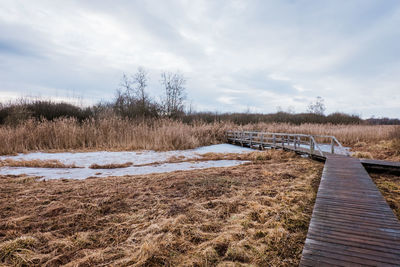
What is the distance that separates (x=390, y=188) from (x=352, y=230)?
12.3 feet

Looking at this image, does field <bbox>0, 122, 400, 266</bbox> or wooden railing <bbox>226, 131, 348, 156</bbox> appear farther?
wooden railing <bbox>226, 131, 348, 156</bbox>

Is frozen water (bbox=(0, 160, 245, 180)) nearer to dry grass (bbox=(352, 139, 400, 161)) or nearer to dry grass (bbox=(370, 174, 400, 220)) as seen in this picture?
dry grass (bbox=(370, 174, 400, 220))

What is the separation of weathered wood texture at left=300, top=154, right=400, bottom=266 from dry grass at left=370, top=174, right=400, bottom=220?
0.50m

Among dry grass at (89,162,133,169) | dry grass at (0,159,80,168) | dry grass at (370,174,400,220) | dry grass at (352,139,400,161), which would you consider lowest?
dry grass at (370,174,400,220)

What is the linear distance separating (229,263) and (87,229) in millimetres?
2021

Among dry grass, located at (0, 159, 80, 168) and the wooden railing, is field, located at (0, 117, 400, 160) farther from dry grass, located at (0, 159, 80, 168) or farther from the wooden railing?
dry grass, located at (0, 159, 80, 168)

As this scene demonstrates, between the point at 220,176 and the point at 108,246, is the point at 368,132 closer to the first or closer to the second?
the point at 220,176

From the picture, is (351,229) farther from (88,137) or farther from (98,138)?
(88,137)

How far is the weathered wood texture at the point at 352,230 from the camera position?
1.99 meters

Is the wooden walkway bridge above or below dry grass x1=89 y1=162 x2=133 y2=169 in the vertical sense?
above

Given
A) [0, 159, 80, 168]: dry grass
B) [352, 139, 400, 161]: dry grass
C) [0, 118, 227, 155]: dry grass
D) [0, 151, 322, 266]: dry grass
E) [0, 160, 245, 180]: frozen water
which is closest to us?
[0, 151, 322, 266]: dry grass

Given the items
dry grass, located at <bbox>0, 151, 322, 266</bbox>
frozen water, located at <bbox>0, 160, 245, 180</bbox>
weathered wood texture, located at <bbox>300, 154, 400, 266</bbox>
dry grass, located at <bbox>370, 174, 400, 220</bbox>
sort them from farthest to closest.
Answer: frozen water, located at <bbox>0, 160, 245, 180</bbox> → dry grass, located at <bbox>370, 174, 400, 220</bbox> → dry grass, located at <bbox>0, 151, 322, 266</bbox> → weathered wood texture, located at <bbox>300, 154, 400, 266</bbox>

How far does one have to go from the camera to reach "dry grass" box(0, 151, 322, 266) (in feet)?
7.91

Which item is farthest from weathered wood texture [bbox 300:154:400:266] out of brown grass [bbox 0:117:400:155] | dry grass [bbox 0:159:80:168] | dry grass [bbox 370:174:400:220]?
brown grass [bbox 0:117:400:155]
